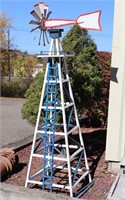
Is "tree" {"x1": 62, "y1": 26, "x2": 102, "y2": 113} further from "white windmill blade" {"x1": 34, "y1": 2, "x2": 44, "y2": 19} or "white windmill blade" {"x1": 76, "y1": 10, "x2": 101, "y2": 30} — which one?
"white windmill blade" {"x1": 76, "y1": 10, "x2": 101, "y2": 30}

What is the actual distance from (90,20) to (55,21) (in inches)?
18.4

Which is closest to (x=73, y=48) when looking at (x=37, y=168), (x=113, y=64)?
(x=113, y=64)

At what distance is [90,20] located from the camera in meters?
3.41

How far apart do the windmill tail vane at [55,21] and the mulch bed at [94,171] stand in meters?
2.03

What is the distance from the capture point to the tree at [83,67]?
529 centimetres

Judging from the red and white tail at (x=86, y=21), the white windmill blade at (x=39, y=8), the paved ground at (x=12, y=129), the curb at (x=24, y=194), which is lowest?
the paved ground at (x=12, y=129)

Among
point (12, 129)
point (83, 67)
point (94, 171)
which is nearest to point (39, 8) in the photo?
point (83, 67)

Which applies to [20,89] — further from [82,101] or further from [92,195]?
[92,195]

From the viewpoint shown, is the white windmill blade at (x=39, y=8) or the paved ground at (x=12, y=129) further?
the paved ground at (x=12, y=129)

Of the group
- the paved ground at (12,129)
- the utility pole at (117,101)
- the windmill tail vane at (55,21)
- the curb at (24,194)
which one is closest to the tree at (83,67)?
the utility pole at (117,101)

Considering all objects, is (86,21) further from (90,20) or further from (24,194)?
(24,194)

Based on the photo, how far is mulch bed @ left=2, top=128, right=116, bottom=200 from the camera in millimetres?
3759

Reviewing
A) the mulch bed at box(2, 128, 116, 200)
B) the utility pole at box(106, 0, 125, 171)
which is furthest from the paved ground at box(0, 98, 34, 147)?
the utility pole at box(106, 0, 125, 171)

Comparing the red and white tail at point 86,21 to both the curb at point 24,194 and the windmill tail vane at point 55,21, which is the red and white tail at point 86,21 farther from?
the curb at point 24,194
